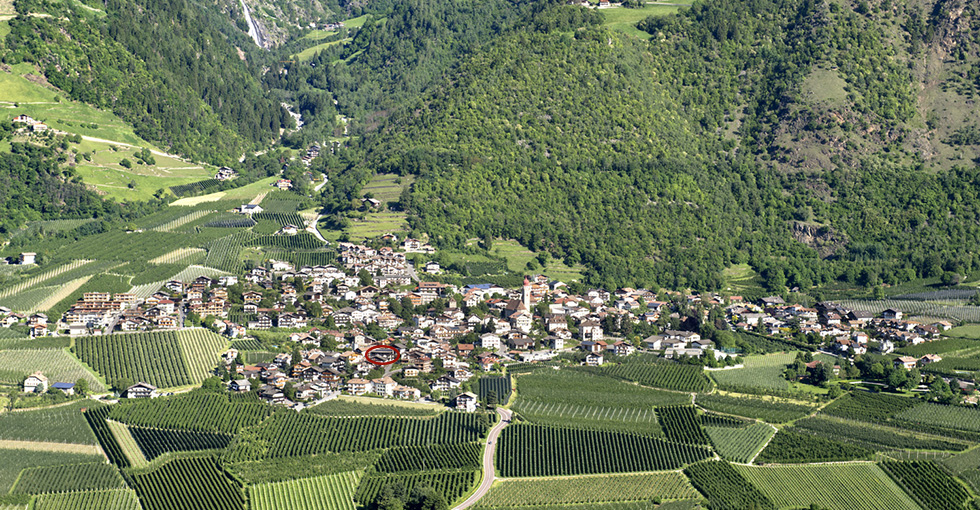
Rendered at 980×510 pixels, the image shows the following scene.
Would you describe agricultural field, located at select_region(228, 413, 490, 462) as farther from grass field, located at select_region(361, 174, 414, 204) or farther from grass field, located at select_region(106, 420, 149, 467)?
grass field, located at select_region(361, 174, 414, 204)

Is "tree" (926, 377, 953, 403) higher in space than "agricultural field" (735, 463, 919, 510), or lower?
lower

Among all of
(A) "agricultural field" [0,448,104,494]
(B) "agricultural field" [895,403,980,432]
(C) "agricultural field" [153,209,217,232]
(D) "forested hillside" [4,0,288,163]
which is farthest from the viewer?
(D) "forested hillside" [4,0,288,163]

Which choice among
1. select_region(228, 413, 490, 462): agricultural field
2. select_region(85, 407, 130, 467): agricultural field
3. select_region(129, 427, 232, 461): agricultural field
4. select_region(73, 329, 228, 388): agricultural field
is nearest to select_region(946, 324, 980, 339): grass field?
select_region(228, 413, 490, 462): agricultural field

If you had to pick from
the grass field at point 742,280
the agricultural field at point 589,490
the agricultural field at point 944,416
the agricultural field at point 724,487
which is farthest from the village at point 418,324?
the agricultural field at point 724,487

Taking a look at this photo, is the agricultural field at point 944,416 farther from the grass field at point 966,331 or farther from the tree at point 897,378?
the grass field at point 966,331

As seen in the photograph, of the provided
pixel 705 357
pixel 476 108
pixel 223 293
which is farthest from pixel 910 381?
pixel 476 108

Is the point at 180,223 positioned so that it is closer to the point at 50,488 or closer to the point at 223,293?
the point at 223,293

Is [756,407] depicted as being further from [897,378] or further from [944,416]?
[897,378]
